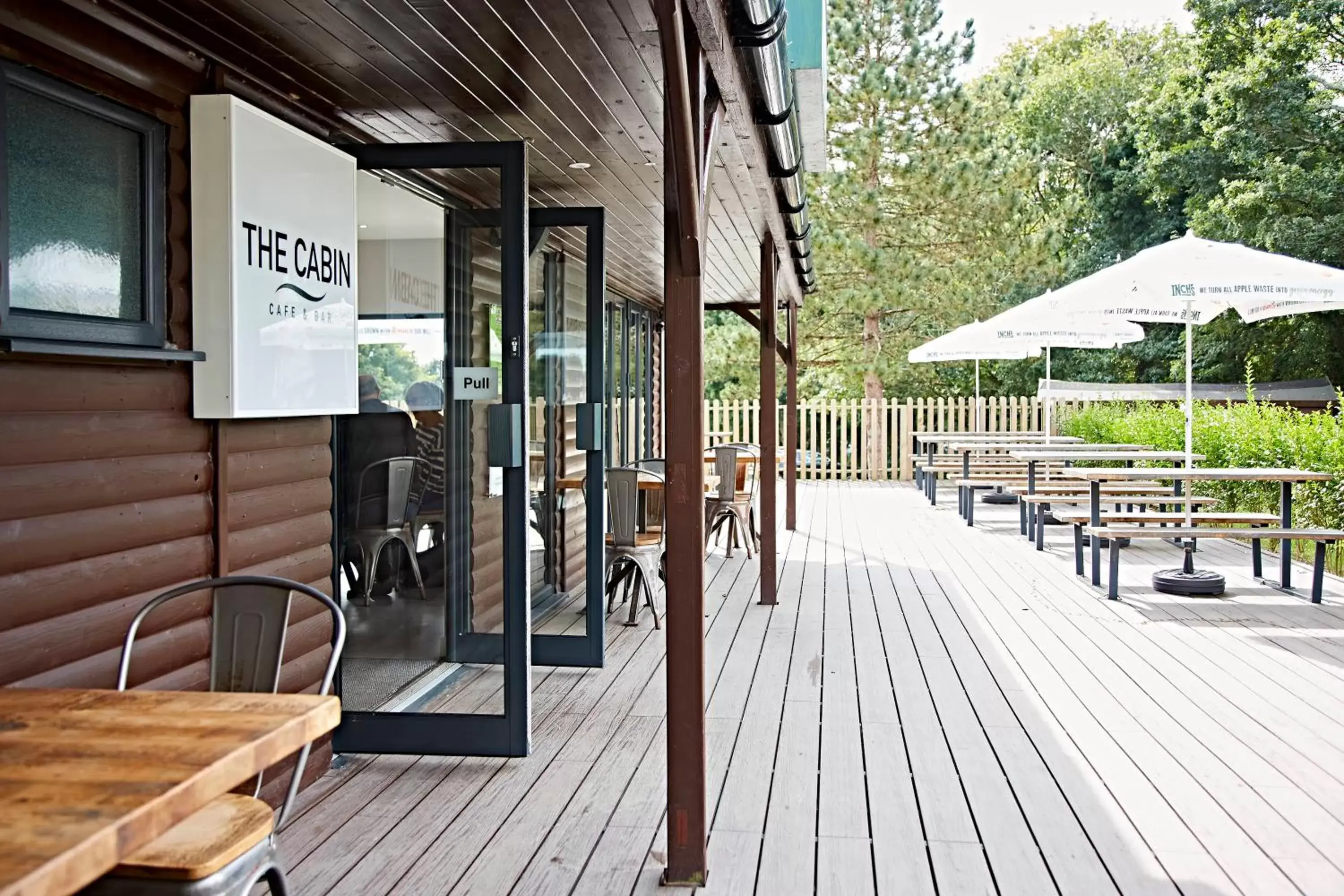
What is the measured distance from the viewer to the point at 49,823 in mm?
1348

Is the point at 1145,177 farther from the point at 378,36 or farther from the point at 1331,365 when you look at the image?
the point at 378,36

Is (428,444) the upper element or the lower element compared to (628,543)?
upper

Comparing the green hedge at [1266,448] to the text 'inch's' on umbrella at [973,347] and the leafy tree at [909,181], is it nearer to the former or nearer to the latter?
the text 'inch's' on umbrella at [973,347]

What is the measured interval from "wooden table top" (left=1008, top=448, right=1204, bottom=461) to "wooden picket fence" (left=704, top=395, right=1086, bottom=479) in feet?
20.7

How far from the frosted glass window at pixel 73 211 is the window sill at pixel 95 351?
0.07 m

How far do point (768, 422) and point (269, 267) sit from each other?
4440 mm

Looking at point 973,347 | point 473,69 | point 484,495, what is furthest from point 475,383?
point 973,347

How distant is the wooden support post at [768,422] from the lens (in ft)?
22.2

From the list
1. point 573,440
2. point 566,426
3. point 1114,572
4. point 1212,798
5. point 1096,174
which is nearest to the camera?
point 1212,798

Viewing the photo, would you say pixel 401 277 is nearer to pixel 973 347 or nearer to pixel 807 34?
pixel 807 34

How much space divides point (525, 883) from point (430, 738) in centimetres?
108

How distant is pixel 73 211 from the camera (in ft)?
8.17

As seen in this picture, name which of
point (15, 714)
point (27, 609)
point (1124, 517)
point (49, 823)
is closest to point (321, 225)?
point (27, 609)

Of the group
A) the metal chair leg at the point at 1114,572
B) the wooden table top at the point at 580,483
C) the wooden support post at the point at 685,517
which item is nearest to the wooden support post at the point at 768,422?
the wooden table top at the point at 580,483
